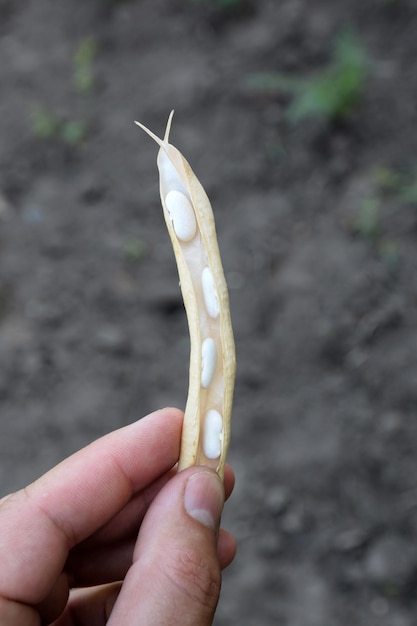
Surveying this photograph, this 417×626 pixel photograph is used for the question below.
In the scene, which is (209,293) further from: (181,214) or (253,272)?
(253,272)

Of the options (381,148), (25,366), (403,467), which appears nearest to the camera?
(403,467)

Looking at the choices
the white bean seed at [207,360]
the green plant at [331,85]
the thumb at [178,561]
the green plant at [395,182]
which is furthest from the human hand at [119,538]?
the green plant at [331,85]

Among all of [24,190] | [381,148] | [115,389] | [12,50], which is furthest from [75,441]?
[12,50]

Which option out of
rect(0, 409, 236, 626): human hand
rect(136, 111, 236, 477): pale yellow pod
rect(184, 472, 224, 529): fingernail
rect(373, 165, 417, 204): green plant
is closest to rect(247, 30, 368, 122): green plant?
rect(373, 165, 417, 204): green plant

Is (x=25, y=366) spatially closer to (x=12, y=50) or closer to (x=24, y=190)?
(x=24, y=190)

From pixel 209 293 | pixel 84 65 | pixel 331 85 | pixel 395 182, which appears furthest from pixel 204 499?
pixel 84 65

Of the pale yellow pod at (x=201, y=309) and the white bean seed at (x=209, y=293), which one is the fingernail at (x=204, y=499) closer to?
the pale yellow pod at (x=201, y=309)

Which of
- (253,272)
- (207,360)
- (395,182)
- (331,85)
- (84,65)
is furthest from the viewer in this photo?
(84,65)

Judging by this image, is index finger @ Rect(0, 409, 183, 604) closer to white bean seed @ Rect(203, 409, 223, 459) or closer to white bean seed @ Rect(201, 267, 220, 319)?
white bean seed @ Rect(203, 409, 223, 459)
